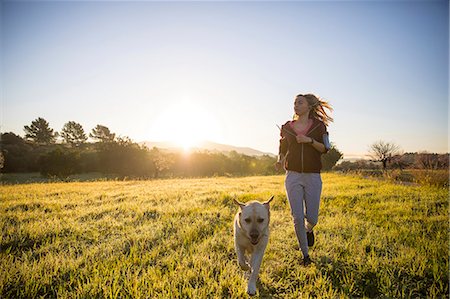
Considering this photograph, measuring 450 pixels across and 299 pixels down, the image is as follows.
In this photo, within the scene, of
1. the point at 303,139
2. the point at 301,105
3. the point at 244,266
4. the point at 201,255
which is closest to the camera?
the point at 244,266

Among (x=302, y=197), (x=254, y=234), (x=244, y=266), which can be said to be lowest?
(x=244, y=266)

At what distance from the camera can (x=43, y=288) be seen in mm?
3562

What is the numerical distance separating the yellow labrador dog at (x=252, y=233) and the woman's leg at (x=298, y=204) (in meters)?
0.81

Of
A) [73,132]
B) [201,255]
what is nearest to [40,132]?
[73,132]

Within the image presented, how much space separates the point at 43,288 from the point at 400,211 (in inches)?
383

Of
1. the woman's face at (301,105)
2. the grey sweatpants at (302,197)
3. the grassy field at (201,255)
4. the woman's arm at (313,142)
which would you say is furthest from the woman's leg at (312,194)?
the woman's face at (301,105)

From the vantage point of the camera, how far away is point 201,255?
4.56 metres

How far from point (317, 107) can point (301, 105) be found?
552mm

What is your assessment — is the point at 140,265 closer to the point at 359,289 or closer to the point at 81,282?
the point at 81,282

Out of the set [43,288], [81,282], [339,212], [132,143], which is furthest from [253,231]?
[132,143]

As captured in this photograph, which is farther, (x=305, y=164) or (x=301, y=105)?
(x=301, y=105)

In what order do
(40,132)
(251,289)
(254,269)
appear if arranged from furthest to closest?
(40,132)
(254,269)
(251,289)

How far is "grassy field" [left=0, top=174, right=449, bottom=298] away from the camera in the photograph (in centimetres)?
357

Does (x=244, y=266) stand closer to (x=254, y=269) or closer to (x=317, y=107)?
(x=254, y=269)
